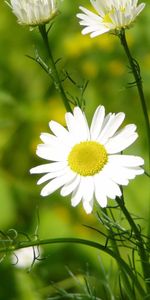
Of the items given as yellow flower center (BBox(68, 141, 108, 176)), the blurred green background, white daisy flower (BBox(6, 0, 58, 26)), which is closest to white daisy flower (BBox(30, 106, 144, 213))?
yellow flower center (BBox(68, 141, 108, 176))

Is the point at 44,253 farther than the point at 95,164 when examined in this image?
Yes

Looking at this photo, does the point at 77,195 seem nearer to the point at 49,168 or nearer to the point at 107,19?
the point at 49,168

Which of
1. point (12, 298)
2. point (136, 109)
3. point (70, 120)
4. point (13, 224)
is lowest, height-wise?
point (12, 298)

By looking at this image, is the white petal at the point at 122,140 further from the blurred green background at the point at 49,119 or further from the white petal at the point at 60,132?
the blurred green background at the point at 49,119

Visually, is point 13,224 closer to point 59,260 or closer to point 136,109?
point 59,260

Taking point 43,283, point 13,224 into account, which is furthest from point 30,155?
point 43,283

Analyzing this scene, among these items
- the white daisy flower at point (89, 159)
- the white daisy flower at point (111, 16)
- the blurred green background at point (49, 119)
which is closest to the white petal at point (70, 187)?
the white daisy flower at point (89, 159)

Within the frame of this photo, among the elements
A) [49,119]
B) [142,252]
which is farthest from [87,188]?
[49,119]
